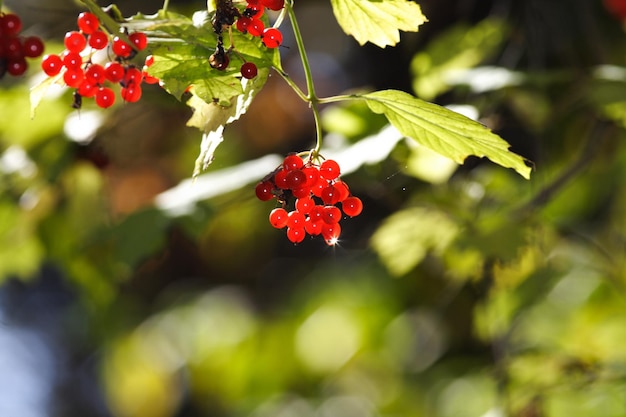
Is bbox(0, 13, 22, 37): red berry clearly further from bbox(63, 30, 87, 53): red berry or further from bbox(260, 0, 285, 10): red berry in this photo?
bbox(260, 0, 285, 10): red berry

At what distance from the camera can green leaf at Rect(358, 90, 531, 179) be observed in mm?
789

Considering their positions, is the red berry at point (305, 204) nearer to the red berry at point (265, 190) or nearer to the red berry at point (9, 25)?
the red berry at point (265, 190)

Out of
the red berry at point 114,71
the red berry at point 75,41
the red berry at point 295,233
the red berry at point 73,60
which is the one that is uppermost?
the red berry at point 75,41

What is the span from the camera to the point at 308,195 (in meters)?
0.82

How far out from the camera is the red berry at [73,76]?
89 centimetres

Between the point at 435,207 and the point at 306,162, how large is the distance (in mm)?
875

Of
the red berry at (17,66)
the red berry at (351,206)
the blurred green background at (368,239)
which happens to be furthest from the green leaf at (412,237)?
the red berry at (17,66)

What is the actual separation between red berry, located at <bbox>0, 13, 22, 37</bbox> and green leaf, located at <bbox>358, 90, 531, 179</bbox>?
554 millimetres

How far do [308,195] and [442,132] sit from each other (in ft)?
0.52

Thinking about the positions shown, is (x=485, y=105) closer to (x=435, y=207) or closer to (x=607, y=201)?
(x=435, y=207)

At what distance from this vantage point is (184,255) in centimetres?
Answer: 380

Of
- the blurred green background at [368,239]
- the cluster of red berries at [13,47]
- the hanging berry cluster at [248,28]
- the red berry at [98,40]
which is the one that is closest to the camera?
the hanging berry cluster at [248,28]

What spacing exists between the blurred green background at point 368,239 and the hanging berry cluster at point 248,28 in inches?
Answer: 17.5

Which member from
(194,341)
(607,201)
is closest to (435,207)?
(607,201)
